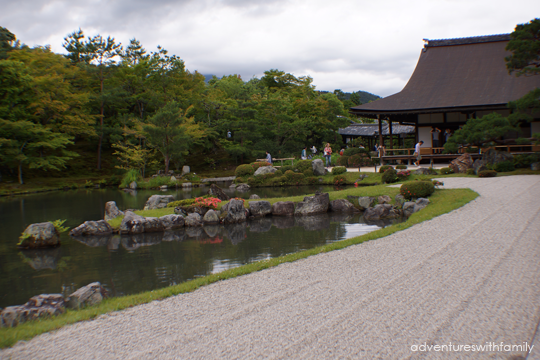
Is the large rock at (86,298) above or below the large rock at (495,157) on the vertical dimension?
below

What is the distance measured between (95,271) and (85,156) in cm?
3124

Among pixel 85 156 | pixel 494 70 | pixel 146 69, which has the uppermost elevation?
pixel 146 69

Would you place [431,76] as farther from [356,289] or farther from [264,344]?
[264,344]

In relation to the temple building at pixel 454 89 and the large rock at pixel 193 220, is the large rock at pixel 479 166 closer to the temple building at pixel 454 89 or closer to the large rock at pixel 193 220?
the temple building at pixel 454 89

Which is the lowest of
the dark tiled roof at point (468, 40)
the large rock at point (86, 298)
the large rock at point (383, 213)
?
the large rock at point (383, 213)

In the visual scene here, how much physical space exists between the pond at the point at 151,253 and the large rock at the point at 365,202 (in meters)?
0.85

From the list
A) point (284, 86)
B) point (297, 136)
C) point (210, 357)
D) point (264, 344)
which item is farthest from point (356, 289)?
point (284, 86)

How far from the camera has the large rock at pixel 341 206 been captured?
12914mm

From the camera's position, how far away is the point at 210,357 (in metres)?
2.95

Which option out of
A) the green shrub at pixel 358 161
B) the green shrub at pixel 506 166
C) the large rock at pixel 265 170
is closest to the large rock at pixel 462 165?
the green shrub at pixel 506 166

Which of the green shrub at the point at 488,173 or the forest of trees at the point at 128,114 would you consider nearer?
the green shrub at the point at 488,173

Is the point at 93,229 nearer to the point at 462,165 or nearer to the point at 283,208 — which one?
the point at 283,208

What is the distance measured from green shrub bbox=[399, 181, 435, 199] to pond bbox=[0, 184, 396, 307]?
1.99 metres

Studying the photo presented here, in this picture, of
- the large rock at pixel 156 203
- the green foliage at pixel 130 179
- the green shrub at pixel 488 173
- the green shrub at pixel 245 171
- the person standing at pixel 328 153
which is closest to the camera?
the large rock at pixel 156 203
